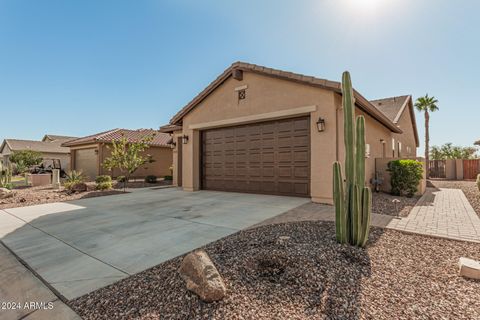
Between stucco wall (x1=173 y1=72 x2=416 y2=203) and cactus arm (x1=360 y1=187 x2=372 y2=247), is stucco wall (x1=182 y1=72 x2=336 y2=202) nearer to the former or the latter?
stucco wall (x1=173 y1=72 x2=416 y2=203)

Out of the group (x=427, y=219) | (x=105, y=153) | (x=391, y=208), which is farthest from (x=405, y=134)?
(x=105, y=153)

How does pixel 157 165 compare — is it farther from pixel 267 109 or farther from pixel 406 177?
pixel 406 177

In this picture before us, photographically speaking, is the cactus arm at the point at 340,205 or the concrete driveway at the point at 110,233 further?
the cactus arm at the point at 340,205

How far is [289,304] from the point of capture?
6.93 ft

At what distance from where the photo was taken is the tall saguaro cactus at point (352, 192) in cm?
331

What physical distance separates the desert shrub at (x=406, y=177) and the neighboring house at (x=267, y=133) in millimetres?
932

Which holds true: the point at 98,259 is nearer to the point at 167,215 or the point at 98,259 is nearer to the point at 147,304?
the point at 147,304

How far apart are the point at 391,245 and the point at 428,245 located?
63cm

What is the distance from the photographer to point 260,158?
350 inches

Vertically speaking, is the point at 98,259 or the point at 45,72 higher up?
the point at 45,72

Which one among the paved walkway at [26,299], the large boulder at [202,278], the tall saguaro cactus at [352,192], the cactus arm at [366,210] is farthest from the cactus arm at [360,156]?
the paved walkway at [26,299]

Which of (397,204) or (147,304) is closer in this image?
(147,304)

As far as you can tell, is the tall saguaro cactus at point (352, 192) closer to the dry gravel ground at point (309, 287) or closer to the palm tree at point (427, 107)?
the dry gravel ground at point (309, 287)

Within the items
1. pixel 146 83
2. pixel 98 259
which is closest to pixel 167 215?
pixel 98 259
